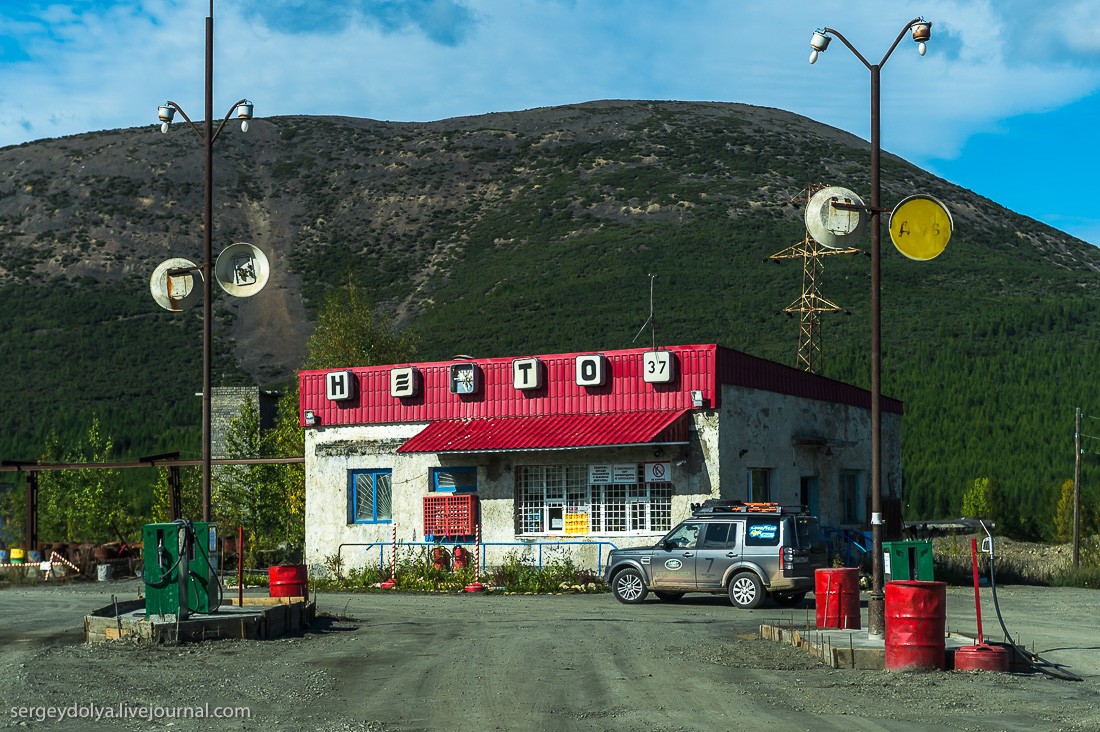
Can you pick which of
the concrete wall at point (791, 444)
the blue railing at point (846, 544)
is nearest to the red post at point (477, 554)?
the concrete wall at point (791, 444)

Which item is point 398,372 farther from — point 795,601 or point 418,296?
point 418,296

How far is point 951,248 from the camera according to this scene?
12281 cm

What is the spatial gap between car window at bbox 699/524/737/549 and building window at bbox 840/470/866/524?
12106 mm

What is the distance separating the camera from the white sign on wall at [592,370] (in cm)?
3203

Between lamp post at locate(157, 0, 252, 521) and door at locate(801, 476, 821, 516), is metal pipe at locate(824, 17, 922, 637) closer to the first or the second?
lamp post at locate(157, 0, 252, 521)

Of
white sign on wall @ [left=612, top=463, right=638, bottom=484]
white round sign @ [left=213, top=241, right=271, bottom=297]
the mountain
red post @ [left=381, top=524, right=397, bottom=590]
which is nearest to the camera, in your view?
white round sign @ [left=213, top=241, right=271, bottom=297]

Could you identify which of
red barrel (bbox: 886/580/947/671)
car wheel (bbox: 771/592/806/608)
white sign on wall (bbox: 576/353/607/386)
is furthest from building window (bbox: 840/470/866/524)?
red barrel (bbox: 886/580/947/671)

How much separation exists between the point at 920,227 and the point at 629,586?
10.4 metres

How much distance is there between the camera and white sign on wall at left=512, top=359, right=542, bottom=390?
32.9m

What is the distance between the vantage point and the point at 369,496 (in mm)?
34938

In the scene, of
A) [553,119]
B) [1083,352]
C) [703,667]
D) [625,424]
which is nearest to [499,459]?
[625,424]

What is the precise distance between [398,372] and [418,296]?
100 metres

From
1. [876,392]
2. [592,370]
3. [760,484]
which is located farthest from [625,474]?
[876,392]

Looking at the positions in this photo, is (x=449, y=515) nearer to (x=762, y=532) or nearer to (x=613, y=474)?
(x=613, y=474)
